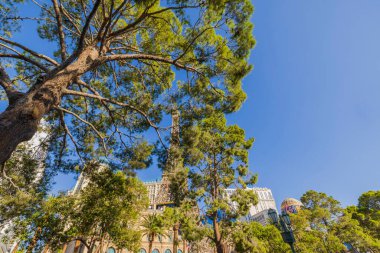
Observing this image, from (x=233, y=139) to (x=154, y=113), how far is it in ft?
14.9

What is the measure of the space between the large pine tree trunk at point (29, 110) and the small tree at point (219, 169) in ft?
18.6

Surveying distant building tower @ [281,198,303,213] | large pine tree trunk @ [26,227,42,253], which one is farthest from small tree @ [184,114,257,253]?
distant building tower @ [281,198,303,213]

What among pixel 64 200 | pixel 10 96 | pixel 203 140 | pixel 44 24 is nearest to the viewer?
pixel 10 96

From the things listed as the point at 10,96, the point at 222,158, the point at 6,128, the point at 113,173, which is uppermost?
the point at 222,158

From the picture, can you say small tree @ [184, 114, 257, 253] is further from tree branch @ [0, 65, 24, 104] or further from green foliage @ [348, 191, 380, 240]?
green foliage @ [348, 191, 380, 240]

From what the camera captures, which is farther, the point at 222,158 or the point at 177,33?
the point at 222,158

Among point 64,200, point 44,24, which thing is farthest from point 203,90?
point 64,200

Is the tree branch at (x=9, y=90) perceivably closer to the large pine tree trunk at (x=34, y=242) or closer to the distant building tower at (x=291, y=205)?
the large pine tree trunk at (x=34, y=242)

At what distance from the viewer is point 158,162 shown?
8031mm

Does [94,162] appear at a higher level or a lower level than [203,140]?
lower

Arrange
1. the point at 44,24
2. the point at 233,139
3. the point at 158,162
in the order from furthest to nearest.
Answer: the point at 233,139 < the point at 158,162 < the point at 44,24

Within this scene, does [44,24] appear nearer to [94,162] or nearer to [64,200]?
[94,162]

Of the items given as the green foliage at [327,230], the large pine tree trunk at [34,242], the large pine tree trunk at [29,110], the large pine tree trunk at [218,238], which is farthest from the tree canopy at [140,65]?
the green foliage at [327,230]

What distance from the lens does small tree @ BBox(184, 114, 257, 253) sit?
8.70 metres
